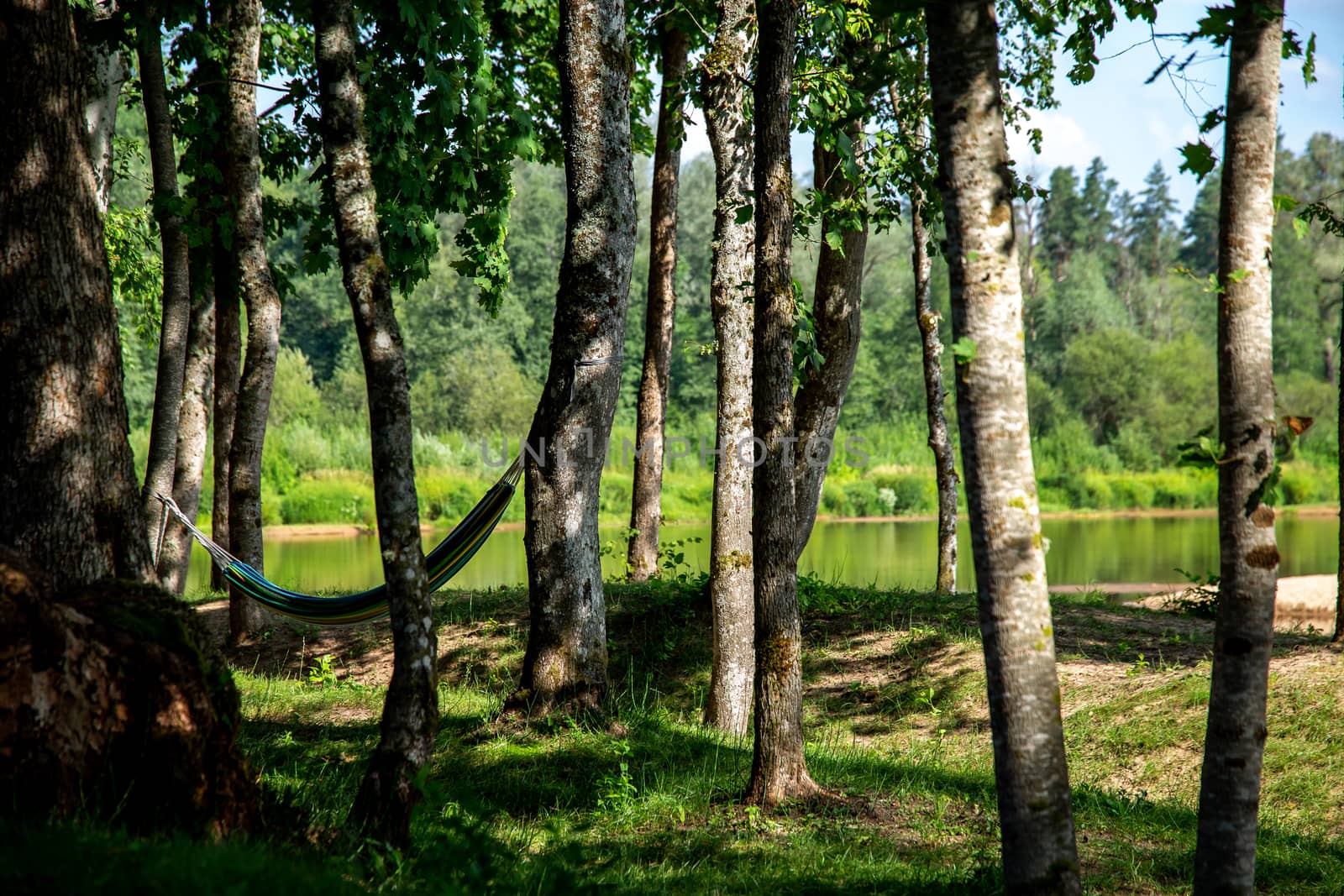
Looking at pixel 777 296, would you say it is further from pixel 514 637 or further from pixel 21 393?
pixel 514 637

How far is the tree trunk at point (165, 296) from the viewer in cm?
624

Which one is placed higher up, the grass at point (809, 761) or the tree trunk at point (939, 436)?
the tree trunk at point (939, 436)

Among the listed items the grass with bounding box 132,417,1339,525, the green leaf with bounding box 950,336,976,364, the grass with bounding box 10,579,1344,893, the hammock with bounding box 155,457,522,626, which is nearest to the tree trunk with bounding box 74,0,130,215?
the hammock with bounding box 155,457,522,626

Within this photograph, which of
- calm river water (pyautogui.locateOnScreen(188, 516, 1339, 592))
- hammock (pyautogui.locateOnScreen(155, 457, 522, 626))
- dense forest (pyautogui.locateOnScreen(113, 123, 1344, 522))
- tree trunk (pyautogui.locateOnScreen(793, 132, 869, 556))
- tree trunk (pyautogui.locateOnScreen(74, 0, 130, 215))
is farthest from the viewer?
dense forest (pyautogui.locateOnScreen(113, 123, 1344, 522))

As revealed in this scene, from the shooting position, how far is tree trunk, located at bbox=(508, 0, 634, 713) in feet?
13.9

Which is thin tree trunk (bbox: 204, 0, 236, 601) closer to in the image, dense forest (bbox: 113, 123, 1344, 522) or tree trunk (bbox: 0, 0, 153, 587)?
tree trunk (bbox: 0, 0, 153, 587)

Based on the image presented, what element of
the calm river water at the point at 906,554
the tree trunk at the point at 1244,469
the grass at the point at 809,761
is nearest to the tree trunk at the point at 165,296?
the grass at the point at 809,761

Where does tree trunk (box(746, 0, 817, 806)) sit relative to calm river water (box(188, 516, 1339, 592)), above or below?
above

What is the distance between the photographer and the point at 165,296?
637 cm

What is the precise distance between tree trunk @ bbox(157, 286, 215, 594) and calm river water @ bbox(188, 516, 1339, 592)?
2.37m

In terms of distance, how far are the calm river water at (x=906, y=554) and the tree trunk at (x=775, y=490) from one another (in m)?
7.06

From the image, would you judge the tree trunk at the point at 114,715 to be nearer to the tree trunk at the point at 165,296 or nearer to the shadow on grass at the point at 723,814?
the shadow on grass at the point at 723,814

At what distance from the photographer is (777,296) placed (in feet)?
11.1

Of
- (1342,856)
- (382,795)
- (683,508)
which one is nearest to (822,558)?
(683,508)
